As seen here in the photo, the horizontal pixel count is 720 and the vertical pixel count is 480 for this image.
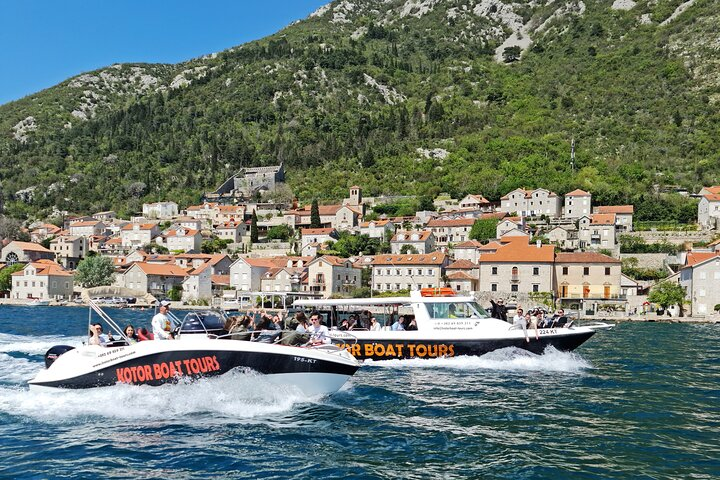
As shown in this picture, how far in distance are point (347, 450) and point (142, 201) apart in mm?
158706

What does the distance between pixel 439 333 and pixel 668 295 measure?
1968 inches

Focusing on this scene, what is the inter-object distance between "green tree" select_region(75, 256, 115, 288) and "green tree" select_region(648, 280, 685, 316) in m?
75.6

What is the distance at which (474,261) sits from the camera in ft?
308

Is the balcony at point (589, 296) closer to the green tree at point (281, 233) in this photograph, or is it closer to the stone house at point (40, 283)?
the green tree at point (281, 233)

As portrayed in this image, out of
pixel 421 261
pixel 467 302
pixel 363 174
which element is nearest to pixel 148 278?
pixel 421 261

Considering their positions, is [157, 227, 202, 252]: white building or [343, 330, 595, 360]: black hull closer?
[343, 330, 595, 360]: black hull

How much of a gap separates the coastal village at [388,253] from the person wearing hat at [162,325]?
5167 centimetres

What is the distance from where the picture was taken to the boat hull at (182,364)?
634 inches

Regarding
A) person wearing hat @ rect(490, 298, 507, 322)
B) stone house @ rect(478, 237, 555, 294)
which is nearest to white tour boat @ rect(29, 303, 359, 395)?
person wearing hat @ rect(490, 298, 507, 322)

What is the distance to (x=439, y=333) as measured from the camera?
1013 inches

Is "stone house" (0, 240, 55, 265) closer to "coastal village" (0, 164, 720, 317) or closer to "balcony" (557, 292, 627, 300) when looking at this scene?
"coastal village" (0, 164, 720, 317)

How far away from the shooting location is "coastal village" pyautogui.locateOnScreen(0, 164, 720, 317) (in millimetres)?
76312

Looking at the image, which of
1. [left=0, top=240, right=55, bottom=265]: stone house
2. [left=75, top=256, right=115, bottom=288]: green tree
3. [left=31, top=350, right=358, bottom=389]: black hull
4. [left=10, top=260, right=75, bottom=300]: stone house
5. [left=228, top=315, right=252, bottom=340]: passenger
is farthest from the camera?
[left=0, top=240, right=55, bottom=265]: stone house

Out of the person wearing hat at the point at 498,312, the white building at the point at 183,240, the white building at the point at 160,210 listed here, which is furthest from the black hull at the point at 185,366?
the white building at the point at 160,210
